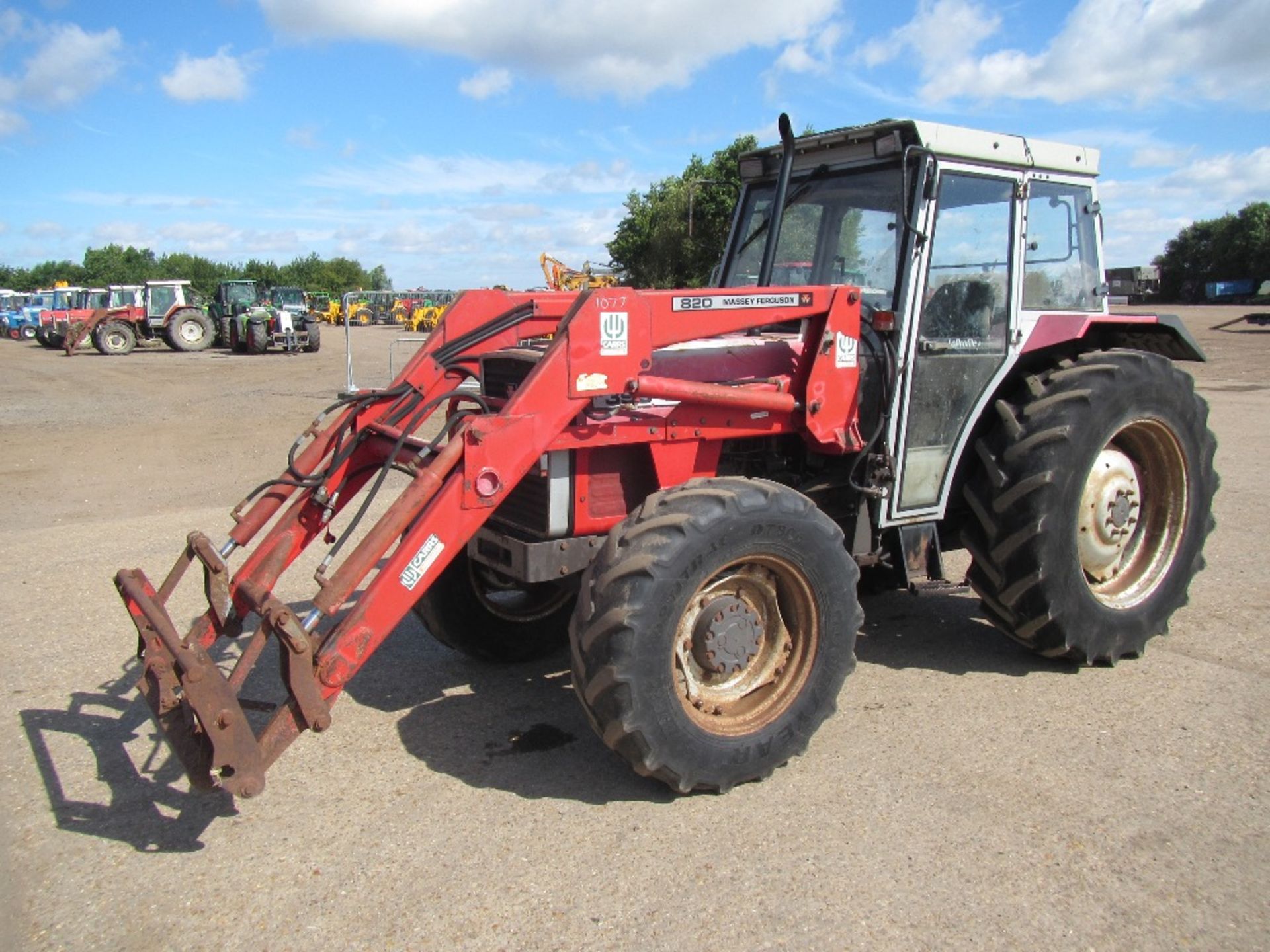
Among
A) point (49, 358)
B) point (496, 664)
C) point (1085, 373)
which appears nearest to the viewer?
point (1085, 373)

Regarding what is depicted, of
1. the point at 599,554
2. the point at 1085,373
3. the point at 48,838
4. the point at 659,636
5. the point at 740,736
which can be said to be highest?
the point at 1085,373

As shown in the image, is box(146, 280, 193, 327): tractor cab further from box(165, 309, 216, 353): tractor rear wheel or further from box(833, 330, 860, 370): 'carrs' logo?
box(833, 330, 860, 370): 'carrs' logo

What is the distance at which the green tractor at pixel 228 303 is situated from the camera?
32.1 meters

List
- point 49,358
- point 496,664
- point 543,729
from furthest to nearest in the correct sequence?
point 49,358, point 496,664, point 543,729

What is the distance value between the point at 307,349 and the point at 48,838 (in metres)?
29.4

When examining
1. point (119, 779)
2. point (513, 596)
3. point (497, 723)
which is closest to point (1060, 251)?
point (513, 596)

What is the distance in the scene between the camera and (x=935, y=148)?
452cm

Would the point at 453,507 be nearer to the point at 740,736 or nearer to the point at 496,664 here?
the point at 740,736

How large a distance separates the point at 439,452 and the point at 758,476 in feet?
5.78

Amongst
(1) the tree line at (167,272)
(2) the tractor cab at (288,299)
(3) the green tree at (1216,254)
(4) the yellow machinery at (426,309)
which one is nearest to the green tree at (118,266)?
(1) the tree line at (167,272)

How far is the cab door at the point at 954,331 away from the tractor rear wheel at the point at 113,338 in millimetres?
31662

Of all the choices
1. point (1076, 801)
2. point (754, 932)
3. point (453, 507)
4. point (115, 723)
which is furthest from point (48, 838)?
point (1076, 801)

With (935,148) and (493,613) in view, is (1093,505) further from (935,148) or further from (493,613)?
(493,613)

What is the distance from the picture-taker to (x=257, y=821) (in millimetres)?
3613
